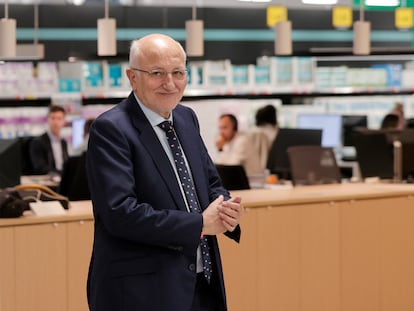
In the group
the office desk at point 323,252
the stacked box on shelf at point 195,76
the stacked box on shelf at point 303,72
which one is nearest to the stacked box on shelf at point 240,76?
the stacked box on shelf at point 195,76

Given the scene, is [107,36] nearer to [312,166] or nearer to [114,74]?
[114,74]

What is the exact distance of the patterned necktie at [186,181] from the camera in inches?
122

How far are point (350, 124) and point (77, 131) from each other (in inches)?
140

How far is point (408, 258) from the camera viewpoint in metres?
5.74

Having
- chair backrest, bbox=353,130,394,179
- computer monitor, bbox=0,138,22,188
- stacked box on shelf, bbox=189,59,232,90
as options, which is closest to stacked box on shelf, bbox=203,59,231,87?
stacked box on shelf, bbox=189,59,232,90

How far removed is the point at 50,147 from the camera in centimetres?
995

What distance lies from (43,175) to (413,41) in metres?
6.54

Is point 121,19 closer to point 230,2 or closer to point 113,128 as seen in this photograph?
point 230,2

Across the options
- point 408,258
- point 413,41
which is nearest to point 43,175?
point 408,258

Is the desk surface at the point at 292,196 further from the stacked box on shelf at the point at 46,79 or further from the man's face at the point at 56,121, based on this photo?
the stacked box on shelf at the point at 46,79

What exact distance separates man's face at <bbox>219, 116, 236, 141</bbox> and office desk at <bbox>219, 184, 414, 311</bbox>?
3.53 m

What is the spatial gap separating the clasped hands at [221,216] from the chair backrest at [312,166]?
432 cm

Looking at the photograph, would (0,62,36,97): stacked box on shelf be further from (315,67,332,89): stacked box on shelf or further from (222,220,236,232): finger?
(222,220,236,232): finger

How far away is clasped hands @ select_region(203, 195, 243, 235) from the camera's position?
3010mm
